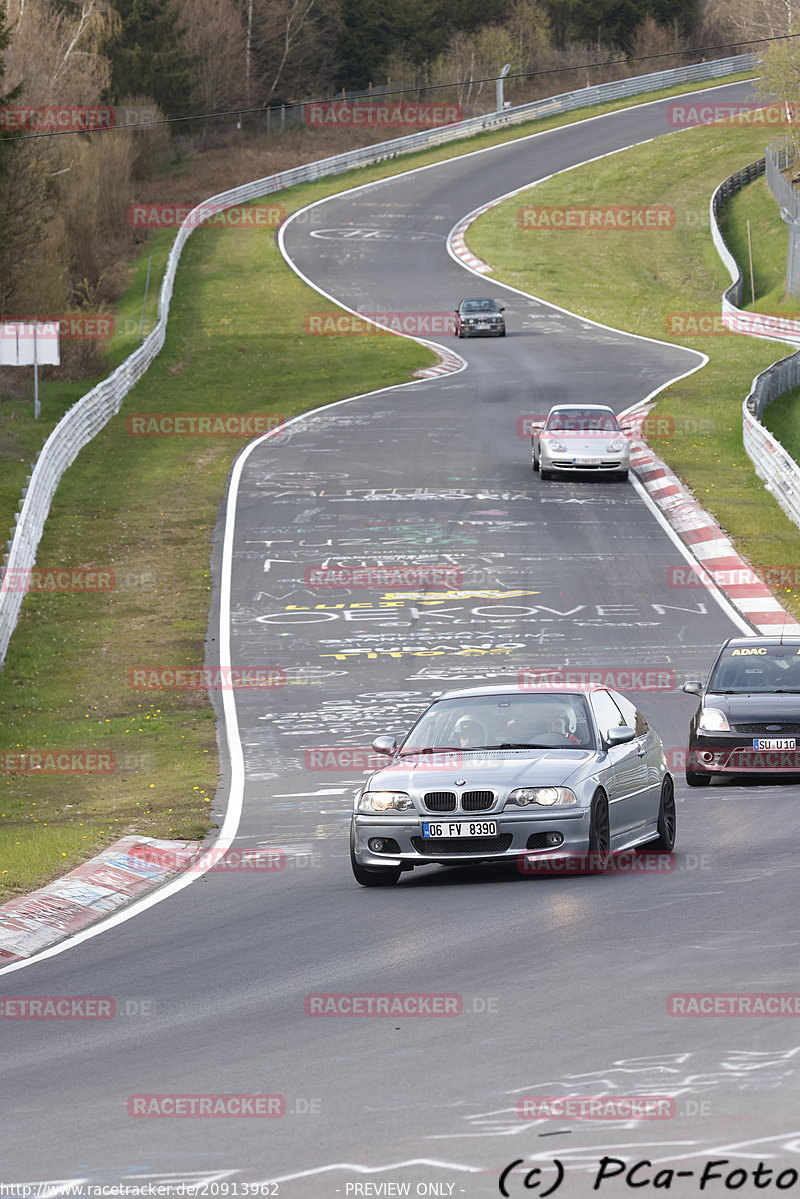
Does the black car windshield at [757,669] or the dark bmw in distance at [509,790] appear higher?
the dark bmw in distance at [509,790]

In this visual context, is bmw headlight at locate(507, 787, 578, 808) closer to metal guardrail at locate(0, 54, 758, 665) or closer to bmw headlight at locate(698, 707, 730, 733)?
bmw headlight at locate(698, 707, 730, 733)

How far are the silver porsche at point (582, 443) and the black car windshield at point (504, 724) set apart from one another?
27166 millimetres

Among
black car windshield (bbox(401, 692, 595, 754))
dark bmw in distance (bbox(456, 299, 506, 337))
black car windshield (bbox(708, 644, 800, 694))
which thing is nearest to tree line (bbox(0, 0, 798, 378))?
dark bmw in distance (bbox(456, 299, 506, 337))

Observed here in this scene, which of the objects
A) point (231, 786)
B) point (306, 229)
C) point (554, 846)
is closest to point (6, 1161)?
point (554, 846)

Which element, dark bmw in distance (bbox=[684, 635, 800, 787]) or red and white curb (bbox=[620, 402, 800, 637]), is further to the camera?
red and white curb (bbox=[620, 402, 800, 637])

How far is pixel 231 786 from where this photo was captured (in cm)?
2033

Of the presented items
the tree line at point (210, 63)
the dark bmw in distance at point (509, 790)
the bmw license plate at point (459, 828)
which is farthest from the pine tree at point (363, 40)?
the bmw license plate at point (459, 828)

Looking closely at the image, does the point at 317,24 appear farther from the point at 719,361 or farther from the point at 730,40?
the point at 719,361

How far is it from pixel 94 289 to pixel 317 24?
55724 mm

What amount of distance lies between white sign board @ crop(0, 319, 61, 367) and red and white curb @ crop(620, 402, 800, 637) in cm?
1362

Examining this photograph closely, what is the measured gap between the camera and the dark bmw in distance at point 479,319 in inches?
2514

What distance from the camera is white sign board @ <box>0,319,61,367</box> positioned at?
140ft

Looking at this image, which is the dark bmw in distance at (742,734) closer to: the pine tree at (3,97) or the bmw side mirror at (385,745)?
the bmw side mirror at (385,745)

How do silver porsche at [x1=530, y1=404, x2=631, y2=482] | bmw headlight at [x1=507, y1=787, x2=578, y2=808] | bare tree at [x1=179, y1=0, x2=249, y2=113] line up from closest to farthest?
bmw headlight at [x1=507, y1=787, x2=578, y2=808] → silver porsche at [x1=530, y1=404, x2=631, y2=482] → bare tree at [x1=179, y1=0, x2=249, y2=113]
